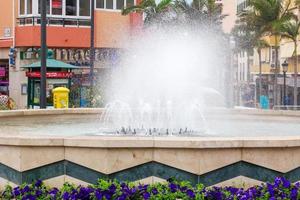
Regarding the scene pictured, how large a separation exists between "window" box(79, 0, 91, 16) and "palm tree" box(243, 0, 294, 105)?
42.6 feet

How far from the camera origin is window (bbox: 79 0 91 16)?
43281mm

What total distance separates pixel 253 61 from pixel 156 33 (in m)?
27.2

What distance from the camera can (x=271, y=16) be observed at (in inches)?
1991

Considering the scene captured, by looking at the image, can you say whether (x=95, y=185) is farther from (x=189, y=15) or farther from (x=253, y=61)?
(x=253, y=61)

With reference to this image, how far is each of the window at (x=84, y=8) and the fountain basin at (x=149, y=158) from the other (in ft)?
Result: 116

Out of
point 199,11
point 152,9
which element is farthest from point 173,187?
point 199,11

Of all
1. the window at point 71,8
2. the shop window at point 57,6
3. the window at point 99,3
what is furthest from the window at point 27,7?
the window at point 99,3

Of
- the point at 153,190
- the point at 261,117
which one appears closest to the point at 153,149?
the point at 153,190

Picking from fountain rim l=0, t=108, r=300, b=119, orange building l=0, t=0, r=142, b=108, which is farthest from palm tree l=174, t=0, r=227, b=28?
fountain rim l=0, t=108, r=300, b=119

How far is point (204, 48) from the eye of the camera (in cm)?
5772

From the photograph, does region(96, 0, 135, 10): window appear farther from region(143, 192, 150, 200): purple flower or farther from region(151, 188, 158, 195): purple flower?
region(143, 192, 150, 200): purple flower

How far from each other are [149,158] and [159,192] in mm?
638

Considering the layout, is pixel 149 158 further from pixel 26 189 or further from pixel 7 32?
pixel 7 32

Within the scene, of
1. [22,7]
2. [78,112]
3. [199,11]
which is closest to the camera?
[78,112]
